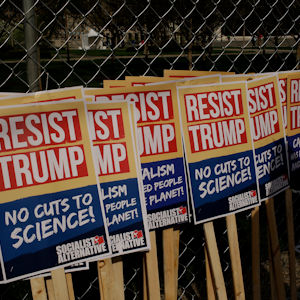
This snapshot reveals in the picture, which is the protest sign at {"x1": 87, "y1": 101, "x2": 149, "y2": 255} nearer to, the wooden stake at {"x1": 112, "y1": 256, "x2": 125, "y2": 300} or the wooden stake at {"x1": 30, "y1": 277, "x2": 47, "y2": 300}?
the wooden stake at {"x1": 112, "y1": 256, "x2": 125, "y2": 300}

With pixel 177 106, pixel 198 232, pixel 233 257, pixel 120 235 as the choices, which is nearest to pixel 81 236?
pixel 120 235

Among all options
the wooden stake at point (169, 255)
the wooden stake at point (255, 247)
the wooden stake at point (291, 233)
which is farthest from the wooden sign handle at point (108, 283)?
the wooden stake at point (291, 233)

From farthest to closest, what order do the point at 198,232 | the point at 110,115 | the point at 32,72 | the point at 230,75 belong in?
the point at 198,232 < the point at 230,75 < the point at 32,72 < the point at 110,115

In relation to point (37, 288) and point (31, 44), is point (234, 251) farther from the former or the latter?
point (31, 44)

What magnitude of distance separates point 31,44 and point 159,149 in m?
0.61

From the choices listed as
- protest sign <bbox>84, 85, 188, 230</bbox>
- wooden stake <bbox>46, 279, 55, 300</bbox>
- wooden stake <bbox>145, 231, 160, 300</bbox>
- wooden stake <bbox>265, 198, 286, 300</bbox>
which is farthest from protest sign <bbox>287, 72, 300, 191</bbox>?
wooden stake <bbox>46, 279, 55, 300</bbox>

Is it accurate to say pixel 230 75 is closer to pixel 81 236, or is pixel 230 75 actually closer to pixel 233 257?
pixel 233 257

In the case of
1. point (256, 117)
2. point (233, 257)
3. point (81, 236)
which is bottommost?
point (233, 257)

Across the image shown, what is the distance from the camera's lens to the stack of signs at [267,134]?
196 cm

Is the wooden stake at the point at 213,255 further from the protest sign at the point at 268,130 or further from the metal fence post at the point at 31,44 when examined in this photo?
the metal fence post at the point at 31,44

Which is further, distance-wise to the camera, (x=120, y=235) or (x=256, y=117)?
(x=256, y=117)

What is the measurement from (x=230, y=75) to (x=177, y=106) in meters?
Result: 0.37

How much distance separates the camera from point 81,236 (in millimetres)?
1526

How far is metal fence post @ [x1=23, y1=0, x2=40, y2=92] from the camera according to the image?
1.71m
